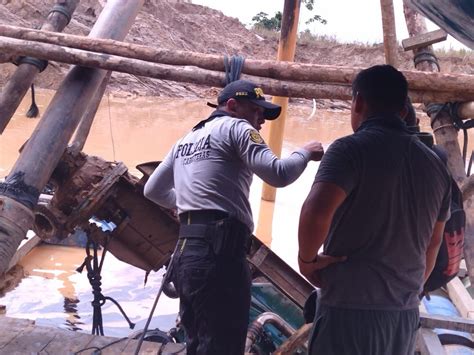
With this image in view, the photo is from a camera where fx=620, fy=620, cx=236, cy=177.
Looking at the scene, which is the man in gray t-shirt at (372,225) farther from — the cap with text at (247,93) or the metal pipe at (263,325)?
the metal pipe at (263,325)

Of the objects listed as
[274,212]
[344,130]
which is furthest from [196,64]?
[344,130]

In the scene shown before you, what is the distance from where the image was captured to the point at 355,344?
2.19 m

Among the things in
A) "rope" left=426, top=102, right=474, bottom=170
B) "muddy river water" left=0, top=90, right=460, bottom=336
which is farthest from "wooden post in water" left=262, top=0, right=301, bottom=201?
"rope" left=426, top=102, right=474, bottom=170

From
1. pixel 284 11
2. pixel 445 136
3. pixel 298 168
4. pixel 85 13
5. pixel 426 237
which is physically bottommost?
pixel 426 237

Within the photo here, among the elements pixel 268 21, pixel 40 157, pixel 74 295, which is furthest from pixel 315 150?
pixel 268 21

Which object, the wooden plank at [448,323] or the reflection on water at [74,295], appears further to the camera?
the reflection on water at [74,295]

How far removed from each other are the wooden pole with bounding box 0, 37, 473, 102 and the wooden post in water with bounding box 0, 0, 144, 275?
17cm

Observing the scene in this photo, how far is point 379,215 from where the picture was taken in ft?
7.13

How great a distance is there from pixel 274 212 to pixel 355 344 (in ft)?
29.7

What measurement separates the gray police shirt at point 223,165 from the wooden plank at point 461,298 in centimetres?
174

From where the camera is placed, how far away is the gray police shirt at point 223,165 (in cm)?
271

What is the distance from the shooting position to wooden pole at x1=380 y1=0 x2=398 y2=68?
4098mm

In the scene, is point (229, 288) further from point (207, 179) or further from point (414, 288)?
point (414, 288)

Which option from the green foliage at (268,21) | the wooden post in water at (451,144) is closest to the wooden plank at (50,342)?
the wooden post in water at (451,144)
